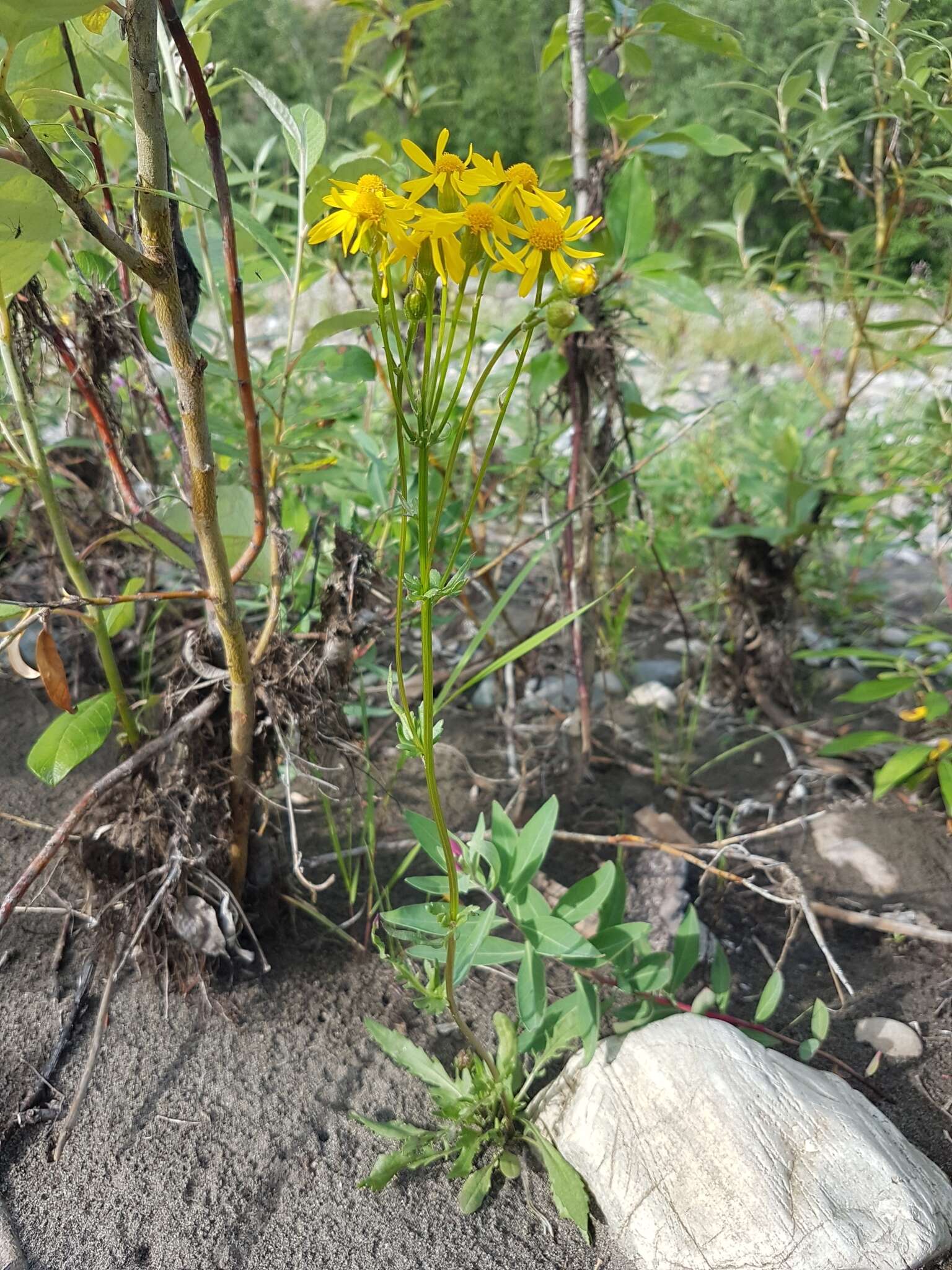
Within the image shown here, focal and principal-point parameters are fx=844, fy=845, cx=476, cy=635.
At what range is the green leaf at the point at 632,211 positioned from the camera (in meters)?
1.23

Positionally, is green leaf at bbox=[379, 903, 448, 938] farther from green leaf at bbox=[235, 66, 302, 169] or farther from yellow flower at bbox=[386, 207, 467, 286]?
green leaf at bbox=[235, 66, 302, 169]

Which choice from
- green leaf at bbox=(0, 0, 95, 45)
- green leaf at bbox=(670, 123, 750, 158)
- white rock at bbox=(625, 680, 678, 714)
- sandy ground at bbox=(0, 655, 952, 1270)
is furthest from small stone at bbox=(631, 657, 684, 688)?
green leaf at bbox=(0, 0, 95, 45)

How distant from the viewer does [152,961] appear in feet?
3.44

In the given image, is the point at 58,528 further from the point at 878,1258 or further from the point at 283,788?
the point at 878,1258

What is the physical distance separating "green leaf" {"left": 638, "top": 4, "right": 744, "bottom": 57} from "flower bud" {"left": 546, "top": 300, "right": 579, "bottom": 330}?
0.72 meters

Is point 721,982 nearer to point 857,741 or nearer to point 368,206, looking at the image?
point 857,741

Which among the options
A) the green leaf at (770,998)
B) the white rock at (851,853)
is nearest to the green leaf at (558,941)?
the green leaf at (770,998)

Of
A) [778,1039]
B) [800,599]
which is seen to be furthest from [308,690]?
[800,599]

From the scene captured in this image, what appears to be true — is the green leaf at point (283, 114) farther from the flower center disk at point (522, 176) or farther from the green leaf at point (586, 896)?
the green leaf at point (586, 896)

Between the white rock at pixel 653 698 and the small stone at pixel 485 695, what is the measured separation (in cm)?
30

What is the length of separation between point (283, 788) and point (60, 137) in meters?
0.86

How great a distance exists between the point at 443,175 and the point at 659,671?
158 centimetres

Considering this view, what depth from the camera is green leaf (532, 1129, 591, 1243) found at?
856 millimetres

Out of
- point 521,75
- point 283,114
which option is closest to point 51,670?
point 283,114
